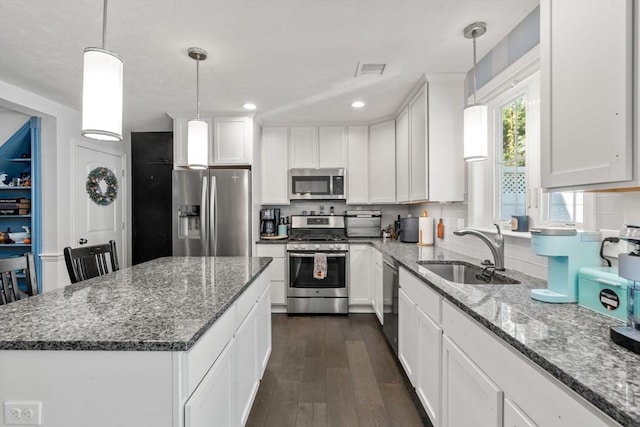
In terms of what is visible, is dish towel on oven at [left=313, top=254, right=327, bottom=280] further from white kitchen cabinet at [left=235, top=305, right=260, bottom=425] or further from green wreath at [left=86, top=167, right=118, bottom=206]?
green wreath at [left=86, top=167, right=118, bottom=206]

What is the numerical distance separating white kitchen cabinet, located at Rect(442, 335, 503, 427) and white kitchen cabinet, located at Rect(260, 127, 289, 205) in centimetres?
304

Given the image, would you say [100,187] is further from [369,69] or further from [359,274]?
[369,69]

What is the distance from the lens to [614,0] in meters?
0.94

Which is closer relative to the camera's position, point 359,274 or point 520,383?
point 520,383

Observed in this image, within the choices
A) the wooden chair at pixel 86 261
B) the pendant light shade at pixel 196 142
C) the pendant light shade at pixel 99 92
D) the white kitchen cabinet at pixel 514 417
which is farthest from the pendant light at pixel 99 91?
the white kitchen cabinet at pixel 514 417

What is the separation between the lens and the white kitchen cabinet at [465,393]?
1.08 metres

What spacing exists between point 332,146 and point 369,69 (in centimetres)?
162

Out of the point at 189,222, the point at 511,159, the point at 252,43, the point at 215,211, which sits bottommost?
the point at 189,222

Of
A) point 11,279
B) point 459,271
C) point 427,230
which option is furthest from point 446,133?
point 11,279

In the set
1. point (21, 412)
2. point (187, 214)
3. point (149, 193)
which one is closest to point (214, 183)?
point (187, 214)

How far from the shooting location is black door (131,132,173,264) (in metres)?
4.50

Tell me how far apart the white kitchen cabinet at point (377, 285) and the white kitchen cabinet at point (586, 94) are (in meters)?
2.25

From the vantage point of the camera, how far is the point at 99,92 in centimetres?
127

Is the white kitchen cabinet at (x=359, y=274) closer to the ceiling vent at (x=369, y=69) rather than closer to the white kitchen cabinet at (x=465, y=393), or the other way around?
the ceiling vent at (x=369, y=69)
